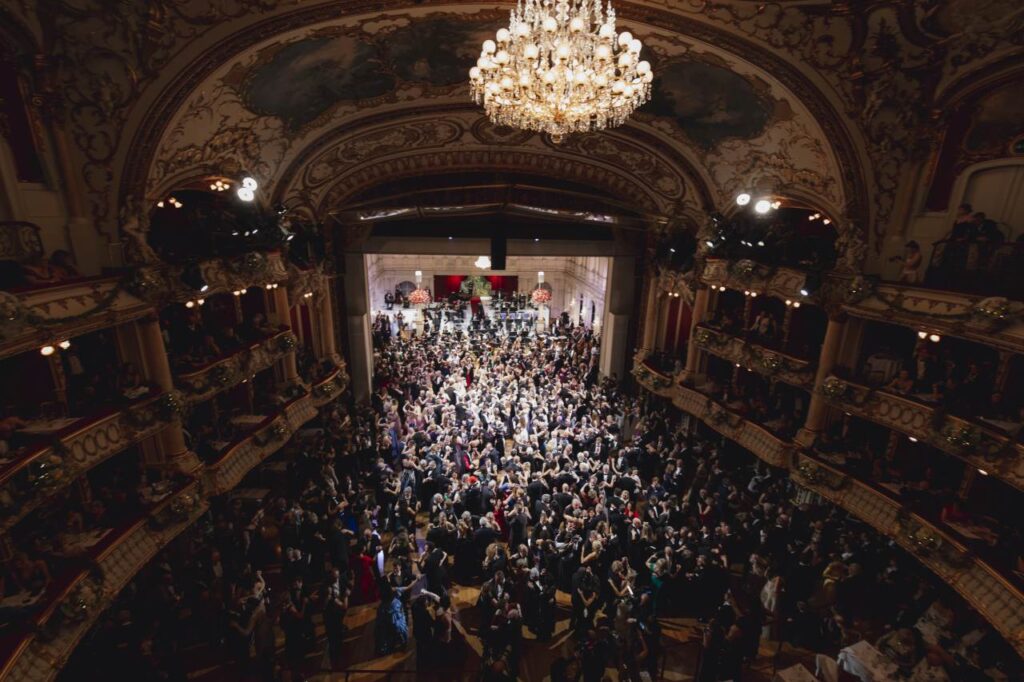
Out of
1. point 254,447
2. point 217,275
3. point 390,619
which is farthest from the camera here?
point 254,447

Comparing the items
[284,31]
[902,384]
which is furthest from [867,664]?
[284,31]

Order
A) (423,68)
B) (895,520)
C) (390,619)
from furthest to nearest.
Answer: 1. (423,68)
2. (895,520)
3. (390,619)

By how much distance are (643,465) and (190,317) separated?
31.8ft

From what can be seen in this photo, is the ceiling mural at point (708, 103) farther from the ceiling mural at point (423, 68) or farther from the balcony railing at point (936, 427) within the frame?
the balcony railing at point (936, 427)

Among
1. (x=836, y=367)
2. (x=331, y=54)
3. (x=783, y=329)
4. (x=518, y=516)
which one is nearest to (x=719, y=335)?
(x=783, y=329)

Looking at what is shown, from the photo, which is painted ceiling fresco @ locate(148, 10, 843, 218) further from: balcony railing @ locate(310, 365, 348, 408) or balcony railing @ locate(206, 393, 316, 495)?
balcony railing @ locate(310, 365, 348, 408)

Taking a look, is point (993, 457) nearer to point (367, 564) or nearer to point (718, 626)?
point (718, 626)

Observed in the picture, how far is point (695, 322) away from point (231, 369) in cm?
1059

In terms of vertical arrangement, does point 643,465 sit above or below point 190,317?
below

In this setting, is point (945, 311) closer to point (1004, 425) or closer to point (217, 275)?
point (1004, 425)

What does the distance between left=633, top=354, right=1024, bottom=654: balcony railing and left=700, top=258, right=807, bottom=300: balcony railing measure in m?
2.80

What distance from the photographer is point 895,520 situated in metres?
8.25

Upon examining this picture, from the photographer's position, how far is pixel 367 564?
8.14m

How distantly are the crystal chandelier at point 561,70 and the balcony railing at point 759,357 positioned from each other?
6.60 metres
